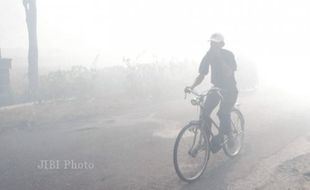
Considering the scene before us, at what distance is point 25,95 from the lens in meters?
16.7

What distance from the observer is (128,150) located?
8070 millimetres

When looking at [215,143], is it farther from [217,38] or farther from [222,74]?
[217,38]

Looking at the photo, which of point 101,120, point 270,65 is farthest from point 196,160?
point 270,65

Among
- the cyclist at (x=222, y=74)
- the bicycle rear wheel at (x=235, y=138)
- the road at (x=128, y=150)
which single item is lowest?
the road at (x=128, y=150)

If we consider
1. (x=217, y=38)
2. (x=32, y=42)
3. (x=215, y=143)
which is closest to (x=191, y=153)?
(x=215, y=143)

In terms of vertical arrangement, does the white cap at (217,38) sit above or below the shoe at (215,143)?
above

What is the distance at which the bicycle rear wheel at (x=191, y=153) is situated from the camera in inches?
240

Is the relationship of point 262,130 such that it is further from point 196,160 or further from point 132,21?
point 132,21

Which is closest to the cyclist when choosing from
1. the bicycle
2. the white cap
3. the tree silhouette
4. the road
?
the white cap

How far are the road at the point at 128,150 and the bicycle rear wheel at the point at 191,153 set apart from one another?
0.51ft

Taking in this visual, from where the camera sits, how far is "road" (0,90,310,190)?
20.7 feet

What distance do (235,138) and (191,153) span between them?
155 cm

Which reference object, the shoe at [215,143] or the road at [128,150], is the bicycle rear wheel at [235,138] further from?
the shoe at [215,143]

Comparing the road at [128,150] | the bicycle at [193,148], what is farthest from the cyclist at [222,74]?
the road at [128,150]
